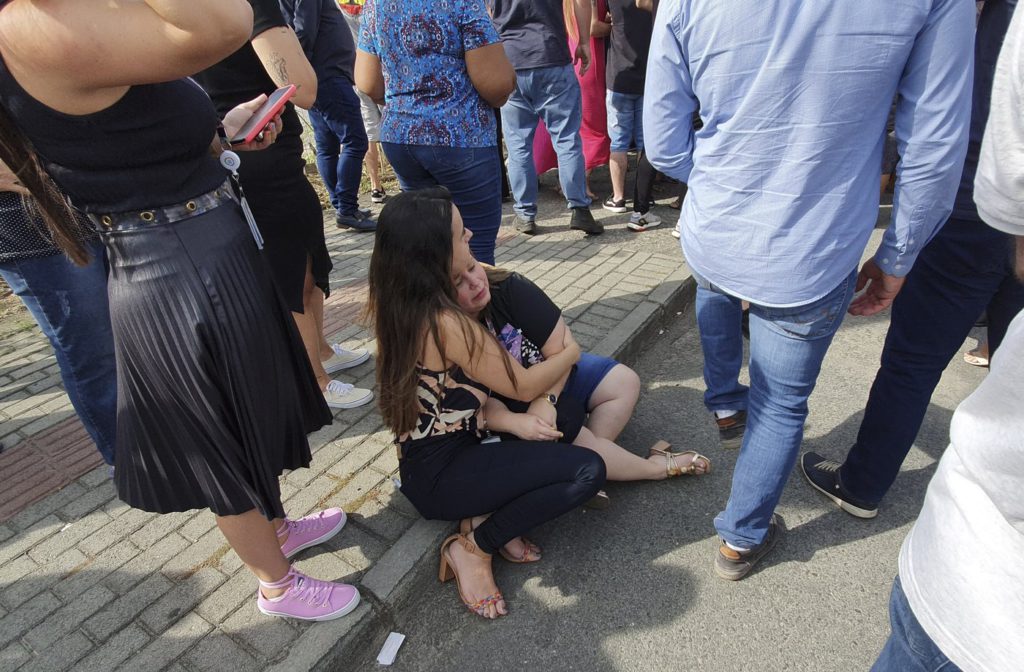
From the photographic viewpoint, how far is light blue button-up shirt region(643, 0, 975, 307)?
4.46ft

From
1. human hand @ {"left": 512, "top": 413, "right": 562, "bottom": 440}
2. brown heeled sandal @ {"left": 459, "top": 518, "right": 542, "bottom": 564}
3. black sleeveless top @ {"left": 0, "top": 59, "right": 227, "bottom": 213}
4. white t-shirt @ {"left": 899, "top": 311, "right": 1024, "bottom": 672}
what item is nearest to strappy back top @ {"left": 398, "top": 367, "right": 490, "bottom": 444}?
human hand @ {"left": 512, "top": 413, "right": 562, "bottom": 440}

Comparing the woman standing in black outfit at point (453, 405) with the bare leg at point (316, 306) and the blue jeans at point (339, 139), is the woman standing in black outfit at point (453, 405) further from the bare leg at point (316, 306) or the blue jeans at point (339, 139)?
the blue jeans at point (339, 139)

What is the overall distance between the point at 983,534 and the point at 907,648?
26cm

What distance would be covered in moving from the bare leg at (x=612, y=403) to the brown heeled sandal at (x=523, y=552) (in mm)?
535

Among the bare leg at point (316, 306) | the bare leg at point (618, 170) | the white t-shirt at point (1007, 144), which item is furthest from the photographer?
the bare leg at point (618, 170)

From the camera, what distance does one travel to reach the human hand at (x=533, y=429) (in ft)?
7.02

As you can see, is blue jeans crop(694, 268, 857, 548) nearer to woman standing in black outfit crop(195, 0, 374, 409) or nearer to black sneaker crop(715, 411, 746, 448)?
black sneaker crop(715, 411, 746, 448)


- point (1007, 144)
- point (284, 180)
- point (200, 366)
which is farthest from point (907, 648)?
point (284, 180)

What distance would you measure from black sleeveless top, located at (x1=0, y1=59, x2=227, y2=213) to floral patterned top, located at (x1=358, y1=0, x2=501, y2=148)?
143cm

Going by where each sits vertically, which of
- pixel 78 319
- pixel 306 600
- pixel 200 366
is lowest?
pixel 306 600

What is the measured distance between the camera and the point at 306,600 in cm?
192

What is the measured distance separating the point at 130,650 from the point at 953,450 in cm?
221

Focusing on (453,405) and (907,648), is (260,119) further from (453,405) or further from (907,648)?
(907,648)

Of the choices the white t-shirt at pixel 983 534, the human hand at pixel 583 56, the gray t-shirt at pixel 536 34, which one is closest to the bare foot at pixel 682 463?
the white t-shirt at pixel 983 534
